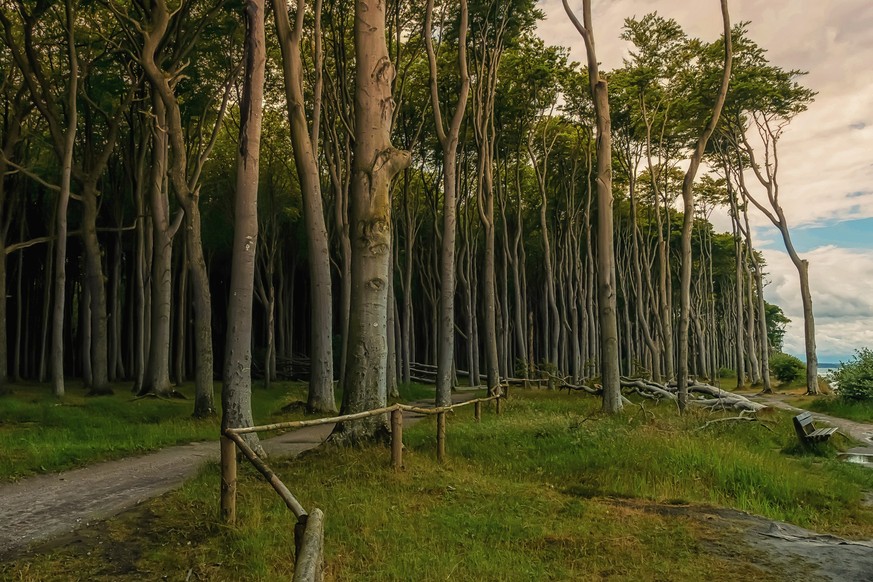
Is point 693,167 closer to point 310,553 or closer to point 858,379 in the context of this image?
point 858,379

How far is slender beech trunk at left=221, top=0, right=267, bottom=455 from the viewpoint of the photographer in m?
10.4

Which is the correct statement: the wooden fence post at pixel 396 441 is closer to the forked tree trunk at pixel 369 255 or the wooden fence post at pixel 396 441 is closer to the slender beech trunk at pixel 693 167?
the forked tree trunk at pixel 369 255

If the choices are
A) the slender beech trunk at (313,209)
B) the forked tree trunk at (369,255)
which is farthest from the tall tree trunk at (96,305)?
the forked tree trunk at (369,255)

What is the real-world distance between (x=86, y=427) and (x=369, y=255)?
7683 millimetres

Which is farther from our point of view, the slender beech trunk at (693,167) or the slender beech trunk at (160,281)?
the slender beech trunk at (160,281)

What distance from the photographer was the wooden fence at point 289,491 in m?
3.61

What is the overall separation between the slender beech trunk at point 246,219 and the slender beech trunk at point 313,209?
3.38m

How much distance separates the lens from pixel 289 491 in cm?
629

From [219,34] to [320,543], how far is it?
19.7 meters

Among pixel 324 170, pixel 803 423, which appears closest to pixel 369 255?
pixel 803 423

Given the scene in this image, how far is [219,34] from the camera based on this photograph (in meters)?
20.5

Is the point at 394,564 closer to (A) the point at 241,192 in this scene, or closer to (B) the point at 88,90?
(A) the point at 241,192

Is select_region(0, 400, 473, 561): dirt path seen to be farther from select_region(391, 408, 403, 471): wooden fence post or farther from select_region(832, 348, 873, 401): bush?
select_region(832, 348, 873, 401): bush

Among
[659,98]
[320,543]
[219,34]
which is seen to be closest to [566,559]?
[320,543]
